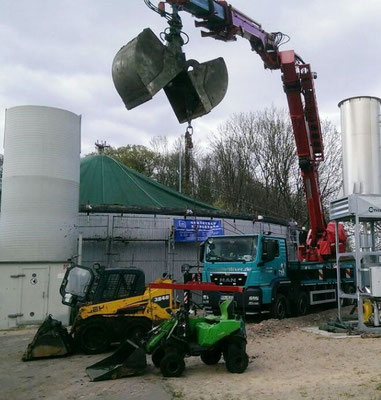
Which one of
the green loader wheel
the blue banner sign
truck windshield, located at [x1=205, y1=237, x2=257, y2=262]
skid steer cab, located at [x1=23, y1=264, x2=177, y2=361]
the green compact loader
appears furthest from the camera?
the blue banner sign

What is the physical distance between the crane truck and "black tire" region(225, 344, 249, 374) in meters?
0.89

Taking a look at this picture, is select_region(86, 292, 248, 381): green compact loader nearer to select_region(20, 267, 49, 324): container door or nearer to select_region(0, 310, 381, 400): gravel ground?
select_region(0, 310, 381, 400): gravel ground

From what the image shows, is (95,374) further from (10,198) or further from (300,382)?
(10,198)

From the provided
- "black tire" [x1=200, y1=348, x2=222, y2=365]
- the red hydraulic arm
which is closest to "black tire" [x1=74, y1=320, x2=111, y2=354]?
"black tire" [x1=200, y1=348, x2=222, y2=365]

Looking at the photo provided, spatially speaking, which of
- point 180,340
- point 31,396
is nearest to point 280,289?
point 180,340

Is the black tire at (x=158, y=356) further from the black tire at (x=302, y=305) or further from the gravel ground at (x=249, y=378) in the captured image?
the black tire at (x=302, y=305)

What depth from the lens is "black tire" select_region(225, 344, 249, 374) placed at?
8359mm

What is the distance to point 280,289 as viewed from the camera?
15312 millimetres

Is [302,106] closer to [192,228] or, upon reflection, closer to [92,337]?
[192,228]

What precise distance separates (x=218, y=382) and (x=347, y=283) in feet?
40.4

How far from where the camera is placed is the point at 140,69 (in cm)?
711

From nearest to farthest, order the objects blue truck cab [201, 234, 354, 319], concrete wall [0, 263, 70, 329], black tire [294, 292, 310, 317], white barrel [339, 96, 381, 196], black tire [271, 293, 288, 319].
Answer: white barrel [339, 96, 381, 196] < blue truck cab [201, 234, 354, 319] < black tire [271, 293, 288, 319] < concrete wall [0, 263, 70, 329] < black tire [294, 292, 310, 317]

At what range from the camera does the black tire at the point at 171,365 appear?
8.14m

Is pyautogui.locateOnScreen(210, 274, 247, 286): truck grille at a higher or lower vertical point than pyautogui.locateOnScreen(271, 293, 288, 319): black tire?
higher
